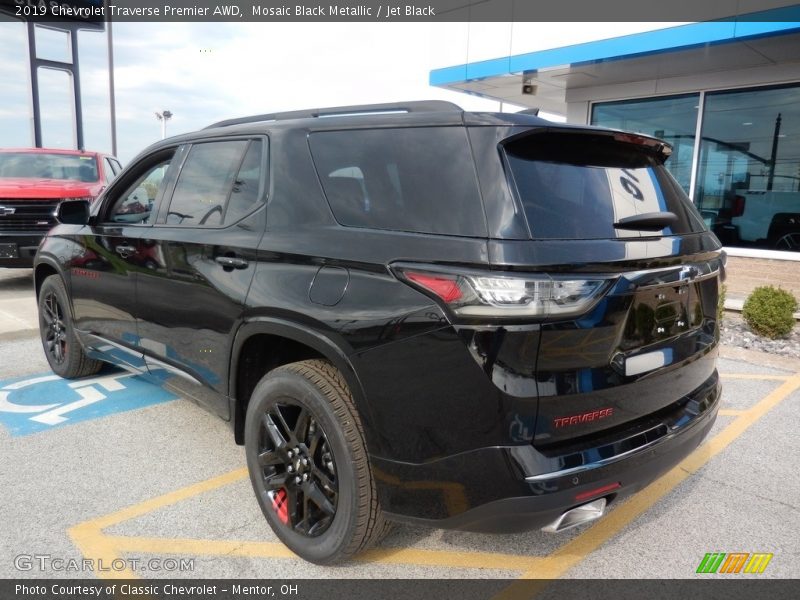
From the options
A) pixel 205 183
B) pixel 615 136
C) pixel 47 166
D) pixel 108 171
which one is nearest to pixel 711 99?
pixel 615 136

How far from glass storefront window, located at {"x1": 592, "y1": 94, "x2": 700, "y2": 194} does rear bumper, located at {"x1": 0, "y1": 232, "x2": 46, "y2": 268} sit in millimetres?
8824

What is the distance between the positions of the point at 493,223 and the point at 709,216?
8.61m

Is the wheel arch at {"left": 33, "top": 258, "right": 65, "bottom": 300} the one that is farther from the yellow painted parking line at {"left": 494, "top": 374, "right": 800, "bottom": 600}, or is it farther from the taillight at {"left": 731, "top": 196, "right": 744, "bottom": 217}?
the taillight at {"left": 731, "top": 196, "right": 744, "bottom": 217}

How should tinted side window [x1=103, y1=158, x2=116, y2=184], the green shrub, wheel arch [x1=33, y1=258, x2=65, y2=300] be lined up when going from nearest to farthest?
1. wheel arch [x1=33, y1=258, x2=65, y2=300]
2. the green shrub
3. tinted side window [x1=103, y1=158, x2=116, y2=184]

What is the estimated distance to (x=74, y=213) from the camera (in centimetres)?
405

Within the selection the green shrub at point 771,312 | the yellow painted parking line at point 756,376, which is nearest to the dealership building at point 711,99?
the green shrub at point 771,312

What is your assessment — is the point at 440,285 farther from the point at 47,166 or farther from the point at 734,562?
the point at 47,166

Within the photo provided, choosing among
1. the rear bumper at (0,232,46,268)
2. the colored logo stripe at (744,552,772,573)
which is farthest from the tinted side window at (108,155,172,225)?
the rear bumper at (0,232,46,268)

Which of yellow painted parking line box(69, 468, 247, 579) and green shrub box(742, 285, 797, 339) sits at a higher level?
green shrub box(742, 285, 797, 339)

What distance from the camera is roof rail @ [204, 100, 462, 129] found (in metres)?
2.30

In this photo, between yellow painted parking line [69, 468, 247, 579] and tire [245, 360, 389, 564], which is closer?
tire [245, 360, 389, 564]

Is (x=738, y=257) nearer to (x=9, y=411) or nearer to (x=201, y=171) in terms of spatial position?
(x=201, y=171)

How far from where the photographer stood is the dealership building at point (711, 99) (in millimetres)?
7792

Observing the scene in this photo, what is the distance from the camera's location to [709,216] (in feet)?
30.1
